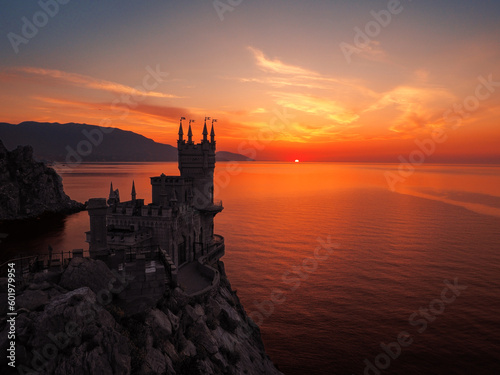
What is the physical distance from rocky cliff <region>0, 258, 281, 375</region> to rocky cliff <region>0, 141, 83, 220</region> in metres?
90.2

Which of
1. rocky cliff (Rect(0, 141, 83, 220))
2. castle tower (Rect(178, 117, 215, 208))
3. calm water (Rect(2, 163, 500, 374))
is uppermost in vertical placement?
castle tower (Rect(178, 117, 215, 208))

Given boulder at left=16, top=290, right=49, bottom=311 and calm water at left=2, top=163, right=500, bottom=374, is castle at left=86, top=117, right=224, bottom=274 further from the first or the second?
calm water at left=2, top=163, right=500, bottom=374

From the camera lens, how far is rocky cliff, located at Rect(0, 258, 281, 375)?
35.0ft

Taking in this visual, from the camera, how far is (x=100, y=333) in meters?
11.6

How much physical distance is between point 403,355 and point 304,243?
123 ft

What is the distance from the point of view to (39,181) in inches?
3637

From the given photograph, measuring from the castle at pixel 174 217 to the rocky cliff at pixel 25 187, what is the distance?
72327 mm

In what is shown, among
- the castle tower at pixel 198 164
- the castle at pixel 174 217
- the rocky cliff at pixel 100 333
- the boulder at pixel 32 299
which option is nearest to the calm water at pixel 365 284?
the castle at pixel 174 217

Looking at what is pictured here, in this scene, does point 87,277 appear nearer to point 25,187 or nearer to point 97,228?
point 97,228

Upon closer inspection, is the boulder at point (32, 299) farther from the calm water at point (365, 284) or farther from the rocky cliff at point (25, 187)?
the rocky cliff at point (25, 187)

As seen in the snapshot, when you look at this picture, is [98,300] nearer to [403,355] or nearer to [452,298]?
[403,355]

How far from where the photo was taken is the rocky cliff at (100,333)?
1066cm

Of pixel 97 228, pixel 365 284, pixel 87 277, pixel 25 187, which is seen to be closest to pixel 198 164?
pixel 97 228

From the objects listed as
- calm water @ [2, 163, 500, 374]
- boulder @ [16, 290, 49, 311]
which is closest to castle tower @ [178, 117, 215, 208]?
calm water @ [2, 163, 500, 374]
